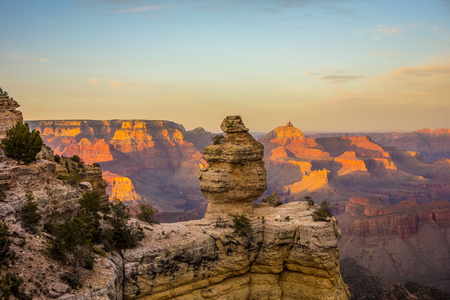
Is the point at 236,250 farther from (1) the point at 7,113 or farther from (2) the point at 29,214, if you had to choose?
(1) the point at 7,113

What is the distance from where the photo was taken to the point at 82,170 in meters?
41.4

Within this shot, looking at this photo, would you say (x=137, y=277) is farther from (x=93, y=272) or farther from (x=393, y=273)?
(x=393, y=273)

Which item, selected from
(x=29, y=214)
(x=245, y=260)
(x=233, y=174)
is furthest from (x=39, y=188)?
(x=233, y=174)

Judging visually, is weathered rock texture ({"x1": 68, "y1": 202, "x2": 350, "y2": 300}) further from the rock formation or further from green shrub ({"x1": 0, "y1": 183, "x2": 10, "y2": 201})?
green shrub ({"x1": 0, "y1": 183, "x2": 10, "y2": 201})

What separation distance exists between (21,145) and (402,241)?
385 feet

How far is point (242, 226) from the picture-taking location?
1435 inches

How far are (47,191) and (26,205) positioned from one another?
3201mm

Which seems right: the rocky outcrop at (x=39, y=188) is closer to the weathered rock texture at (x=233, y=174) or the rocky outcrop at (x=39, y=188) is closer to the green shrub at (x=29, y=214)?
the green shrub at (x=29, y=214)

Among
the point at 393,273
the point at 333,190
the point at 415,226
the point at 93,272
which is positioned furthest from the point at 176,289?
the point at 333,190

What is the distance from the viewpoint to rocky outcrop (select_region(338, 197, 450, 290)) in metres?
104

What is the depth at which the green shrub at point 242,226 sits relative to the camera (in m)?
36.0

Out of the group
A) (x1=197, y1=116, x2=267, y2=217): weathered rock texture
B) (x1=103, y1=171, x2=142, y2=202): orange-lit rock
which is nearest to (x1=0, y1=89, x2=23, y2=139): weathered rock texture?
(x1=197, y1=116, x2=267, y2=217): weathered rock texture

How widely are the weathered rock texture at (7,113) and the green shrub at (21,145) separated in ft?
8.62

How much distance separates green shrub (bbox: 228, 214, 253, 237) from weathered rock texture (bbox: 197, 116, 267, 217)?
389cm
